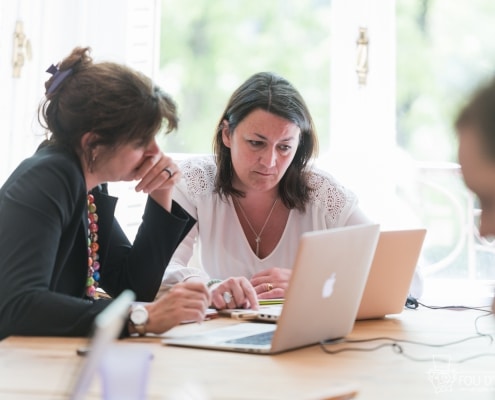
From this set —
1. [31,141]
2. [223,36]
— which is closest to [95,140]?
[31,141]

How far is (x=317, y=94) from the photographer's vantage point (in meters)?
3.31

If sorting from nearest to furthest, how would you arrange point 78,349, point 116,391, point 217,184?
point 116,391 → point 78,349 → point 217,184

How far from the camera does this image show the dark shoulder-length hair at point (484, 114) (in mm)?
835

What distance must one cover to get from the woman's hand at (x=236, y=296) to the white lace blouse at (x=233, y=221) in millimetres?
503

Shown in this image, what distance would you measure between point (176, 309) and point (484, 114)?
2.85 feet

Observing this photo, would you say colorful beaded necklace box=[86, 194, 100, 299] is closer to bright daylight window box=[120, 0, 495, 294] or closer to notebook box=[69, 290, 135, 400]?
notebook box=[69, 290, 135, 400]

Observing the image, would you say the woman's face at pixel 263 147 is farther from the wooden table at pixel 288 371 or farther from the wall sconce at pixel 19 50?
the wall sconce at pixel 19 50

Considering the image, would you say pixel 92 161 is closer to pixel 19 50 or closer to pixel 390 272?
pixel 390 272

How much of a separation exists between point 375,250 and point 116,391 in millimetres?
968

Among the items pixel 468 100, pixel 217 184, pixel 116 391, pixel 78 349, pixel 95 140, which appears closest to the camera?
pixel 468 100

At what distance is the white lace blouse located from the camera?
249 cm

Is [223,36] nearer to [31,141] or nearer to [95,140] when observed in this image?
[31,141]

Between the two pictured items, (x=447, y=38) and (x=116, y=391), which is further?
(x=447, y=38)

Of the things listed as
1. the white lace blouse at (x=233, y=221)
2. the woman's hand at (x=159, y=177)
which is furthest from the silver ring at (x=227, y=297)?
the white lace blouse at (x=233, y=221)
